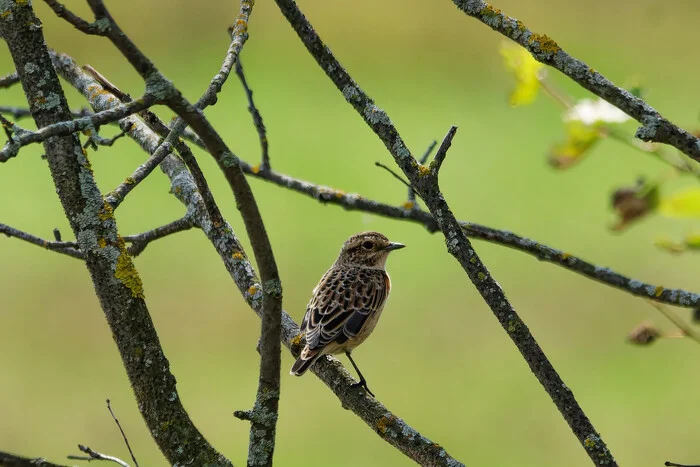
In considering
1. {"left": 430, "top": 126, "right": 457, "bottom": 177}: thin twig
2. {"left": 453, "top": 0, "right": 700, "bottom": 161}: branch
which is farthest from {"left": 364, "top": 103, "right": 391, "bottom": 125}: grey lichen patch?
{"left": 453, "top": 0, "right": 700, "bottom": 161}: branch

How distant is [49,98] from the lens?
1.87 m

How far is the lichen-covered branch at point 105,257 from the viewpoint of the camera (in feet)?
6.16

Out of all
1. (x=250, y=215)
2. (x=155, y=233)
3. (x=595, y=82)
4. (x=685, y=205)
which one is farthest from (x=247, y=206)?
(x=155, y=233)

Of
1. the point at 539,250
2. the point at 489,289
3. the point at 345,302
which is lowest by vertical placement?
the point at 489,289

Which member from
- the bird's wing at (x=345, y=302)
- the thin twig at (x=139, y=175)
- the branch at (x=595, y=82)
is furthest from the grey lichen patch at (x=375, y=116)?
the bird's wing at (x=345, y=302)

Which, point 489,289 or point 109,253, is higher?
point 489,289

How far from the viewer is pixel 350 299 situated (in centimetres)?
394

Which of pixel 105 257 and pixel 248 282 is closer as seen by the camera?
pixel 105 257

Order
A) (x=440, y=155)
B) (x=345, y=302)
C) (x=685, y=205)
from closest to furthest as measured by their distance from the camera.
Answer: (x=440, y=155) → (x=685, y=205) → (x=345, y=302)

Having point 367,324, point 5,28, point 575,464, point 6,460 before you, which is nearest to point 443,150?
point 5,28

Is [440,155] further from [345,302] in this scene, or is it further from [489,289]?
[345,302]

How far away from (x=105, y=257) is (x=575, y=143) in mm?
1392

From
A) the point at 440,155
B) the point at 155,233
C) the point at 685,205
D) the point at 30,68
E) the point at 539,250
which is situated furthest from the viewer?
the point at 155,233

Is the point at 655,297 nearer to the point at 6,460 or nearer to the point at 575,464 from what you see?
the point at 6,460
